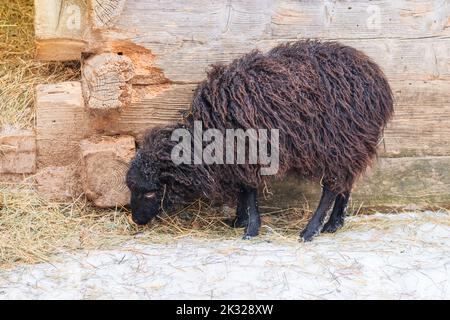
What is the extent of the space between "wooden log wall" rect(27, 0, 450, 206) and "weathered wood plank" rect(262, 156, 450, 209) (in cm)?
2

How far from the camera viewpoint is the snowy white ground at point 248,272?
4305mm

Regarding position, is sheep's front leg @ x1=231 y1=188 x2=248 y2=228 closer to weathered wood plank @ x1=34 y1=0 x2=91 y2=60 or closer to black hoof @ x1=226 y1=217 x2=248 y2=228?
black hoof @ x1=226 y1=217 x2=248 y2=228

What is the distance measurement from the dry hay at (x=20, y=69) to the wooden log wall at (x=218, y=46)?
436 mm

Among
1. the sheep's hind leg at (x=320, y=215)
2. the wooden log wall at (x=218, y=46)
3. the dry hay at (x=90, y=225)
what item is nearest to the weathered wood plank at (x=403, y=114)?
the wooden log wall at (x=218, y=46)

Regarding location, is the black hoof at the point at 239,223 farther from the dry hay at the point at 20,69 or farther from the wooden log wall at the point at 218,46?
the dry hay at the point at 20,69

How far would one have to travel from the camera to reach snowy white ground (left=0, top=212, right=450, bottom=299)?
4305 millimetres

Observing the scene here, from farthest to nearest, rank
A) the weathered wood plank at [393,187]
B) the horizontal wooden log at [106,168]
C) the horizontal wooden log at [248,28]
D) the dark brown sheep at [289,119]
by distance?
the weathered wood plank at [393,187] < the horizontal wooden log at [106,168] < the horizontal wooden log at [248,28] < the dark brown sheep at [289,119]

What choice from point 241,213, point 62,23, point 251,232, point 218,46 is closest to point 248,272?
point 251,232

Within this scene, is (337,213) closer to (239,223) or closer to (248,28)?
(239,223)

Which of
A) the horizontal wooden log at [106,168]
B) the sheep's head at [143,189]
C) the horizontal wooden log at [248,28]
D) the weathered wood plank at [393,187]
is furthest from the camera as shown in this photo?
the weathered wood plank at [393,187]

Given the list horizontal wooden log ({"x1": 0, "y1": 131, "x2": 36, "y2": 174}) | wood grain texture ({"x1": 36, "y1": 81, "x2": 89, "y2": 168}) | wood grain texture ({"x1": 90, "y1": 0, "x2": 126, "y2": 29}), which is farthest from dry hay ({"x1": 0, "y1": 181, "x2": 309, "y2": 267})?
wood grain texture ({"x1": 90, "y1": 0, "x2": 126, "y2": 29})

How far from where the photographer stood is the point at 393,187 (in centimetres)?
Answer: 617

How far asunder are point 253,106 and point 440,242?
5.67ft

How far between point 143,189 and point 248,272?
129cm
